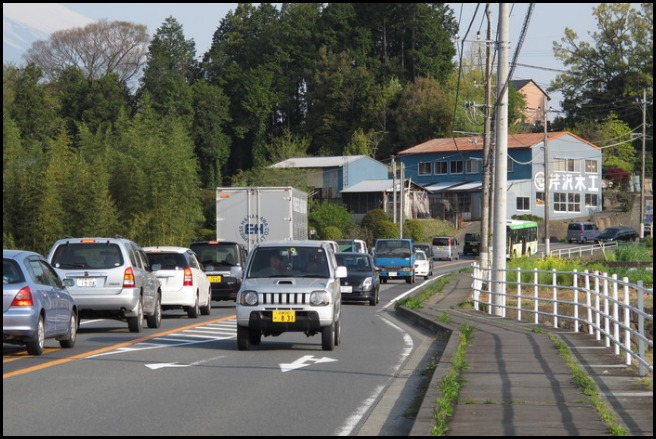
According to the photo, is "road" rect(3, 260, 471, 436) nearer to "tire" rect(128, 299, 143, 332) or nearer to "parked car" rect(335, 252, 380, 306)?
"tire" rect(128, 299, 143, 332)

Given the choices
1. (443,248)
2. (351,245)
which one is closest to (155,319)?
(351,245)

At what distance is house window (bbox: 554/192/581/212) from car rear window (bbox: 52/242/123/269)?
80115 mm

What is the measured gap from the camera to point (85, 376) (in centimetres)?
1420

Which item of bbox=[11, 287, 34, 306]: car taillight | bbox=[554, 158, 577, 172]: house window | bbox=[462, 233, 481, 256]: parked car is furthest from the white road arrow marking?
bbox=[554, 158, 577, 172]: house window

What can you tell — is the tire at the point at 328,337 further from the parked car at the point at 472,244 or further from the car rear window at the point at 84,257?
the parked car at the point at 472,244

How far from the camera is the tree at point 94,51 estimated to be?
11106cm

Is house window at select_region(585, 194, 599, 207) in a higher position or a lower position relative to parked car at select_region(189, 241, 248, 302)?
higher

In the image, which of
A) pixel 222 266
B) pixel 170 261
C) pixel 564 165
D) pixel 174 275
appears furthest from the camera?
pixel 564 165

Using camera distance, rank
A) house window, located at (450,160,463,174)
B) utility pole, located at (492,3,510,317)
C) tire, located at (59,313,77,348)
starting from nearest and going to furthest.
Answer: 1. tire, located at (59,313,77,348)
2. utility pole, located at (492,3,510,317)
3. house window, located at (450,160,463,174)

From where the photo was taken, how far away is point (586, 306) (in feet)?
62.0

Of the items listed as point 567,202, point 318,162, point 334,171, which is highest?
point 318,162

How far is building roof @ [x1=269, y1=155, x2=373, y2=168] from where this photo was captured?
100m

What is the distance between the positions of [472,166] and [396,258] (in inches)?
2023

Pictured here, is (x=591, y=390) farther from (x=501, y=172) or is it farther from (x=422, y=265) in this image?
(x=422, y=265)
